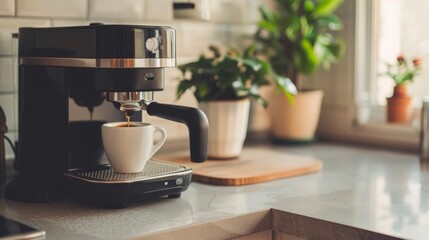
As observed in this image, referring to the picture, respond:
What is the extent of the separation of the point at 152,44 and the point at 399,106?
0.99m

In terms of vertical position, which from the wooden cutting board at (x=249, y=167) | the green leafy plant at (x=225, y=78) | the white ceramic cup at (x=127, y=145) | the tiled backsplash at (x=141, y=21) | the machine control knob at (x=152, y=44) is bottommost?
the wooden cutting board at (x=249, y=167)

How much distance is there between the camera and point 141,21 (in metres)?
1.80

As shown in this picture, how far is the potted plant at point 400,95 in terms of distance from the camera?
6.37 ft

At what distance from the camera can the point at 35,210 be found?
127 centimetres

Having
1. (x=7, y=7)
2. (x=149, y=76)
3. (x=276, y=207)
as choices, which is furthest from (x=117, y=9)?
(x=276, y=207)

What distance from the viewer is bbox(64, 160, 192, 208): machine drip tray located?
4.12 feet

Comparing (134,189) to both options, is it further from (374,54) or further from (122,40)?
(374,54)

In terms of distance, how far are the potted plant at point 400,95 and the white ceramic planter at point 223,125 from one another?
491 millimetres

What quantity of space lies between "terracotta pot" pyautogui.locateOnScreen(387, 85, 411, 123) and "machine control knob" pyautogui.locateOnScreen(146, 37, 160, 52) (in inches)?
37.6

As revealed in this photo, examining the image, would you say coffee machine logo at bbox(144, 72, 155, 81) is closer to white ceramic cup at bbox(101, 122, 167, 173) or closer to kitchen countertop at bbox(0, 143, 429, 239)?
white ceramic cup at bbox(101, 122, 167, 173)

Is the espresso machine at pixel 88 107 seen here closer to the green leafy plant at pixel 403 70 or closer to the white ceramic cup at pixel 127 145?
the white ceramic cup at pixel 127 145

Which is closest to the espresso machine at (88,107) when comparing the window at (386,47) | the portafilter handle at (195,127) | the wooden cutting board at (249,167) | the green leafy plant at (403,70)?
the portafilter handle at (195,127)

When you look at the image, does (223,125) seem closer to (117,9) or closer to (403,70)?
(117,9)

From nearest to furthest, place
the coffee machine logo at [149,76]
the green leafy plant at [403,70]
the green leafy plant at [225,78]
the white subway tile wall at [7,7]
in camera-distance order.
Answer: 1. the coffee machine logo at [149,76]
2. the white subway tile wall at [7,7]
3. the green leafy plant at [225,78]
4. the green leafy plant at [403,70]
